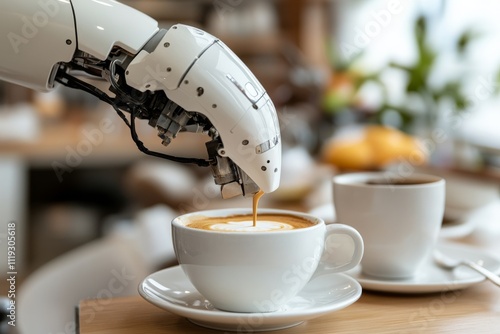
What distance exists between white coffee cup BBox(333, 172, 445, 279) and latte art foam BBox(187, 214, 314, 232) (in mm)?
101

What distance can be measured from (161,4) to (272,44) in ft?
2.09

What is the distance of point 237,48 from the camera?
12.7ft

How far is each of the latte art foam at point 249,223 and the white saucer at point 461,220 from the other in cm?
38

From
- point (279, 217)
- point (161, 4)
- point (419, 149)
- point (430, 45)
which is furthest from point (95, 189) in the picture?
point (279, 217)

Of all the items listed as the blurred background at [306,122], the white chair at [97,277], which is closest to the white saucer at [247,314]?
the white chair at [97,277]

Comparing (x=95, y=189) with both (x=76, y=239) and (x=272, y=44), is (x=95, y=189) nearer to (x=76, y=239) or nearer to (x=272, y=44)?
(x=76, y=239)

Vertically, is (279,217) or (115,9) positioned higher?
(115,9)

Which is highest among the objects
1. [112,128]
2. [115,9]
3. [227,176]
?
[115,9]

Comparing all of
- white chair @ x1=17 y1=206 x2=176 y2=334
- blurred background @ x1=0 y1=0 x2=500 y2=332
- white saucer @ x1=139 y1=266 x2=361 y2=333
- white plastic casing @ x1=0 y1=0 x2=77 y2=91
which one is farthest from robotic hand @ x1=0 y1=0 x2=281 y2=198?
blurred background @ x1=0 y1=0 x2=500 y2=332

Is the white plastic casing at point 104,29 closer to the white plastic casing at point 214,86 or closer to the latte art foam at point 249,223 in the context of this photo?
the white plastic casing at point 214,86

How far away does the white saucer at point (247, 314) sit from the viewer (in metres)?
0.59

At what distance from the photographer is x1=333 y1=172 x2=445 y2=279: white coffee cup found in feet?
2.43

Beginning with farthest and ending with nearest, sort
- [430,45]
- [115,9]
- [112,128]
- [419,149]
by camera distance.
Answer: [112,128] → [430,45] → [419,149] → [115,9]

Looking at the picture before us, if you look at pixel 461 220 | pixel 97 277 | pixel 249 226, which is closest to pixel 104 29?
pixel 249 226
